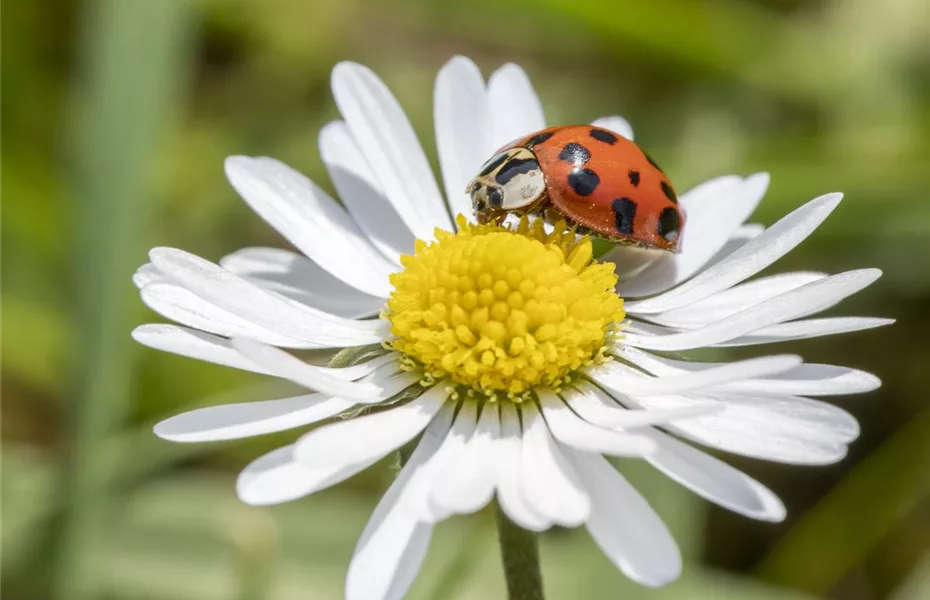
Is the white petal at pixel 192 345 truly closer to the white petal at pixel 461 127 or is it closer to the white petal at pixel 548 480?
the white petal at pixel 548 480

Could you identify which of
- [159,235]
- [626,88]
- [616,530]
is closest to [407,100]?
[626,88]

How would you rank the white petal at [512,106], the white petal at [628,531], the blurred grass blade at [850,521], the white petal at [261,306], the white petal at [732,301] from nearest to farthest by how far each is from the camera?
the white petal at [628,531], the white petal at [261,306], the white petal at [732,301], the white petal at [512,106], the blurred grass blade at [850,521]

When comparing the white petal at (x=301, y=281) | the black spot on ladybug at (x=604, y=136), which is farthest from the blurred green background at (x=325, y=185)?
the black spot on ladybug at (x=604, y=136)

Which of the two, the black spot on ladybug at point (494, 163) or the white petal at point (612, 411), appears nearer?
the white petal at point (612, 411)

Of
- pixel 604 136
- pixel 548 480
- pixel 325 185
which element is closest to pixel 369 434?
pixel 548 480

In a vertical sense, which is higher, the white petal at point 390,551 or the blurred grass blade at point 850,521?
the white petal at point 390,551

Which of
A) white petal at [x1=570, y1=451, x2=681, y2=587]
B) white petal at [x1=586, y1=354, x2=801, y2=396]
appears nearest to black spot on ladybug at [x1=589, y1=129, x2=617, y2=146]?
white petal at [x1=586, y1=354, x2=801, y2=396]

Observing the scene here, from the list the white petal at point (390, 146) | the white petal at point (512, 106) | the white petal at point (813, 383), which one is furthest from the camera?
the white petal at point (512, 106)
